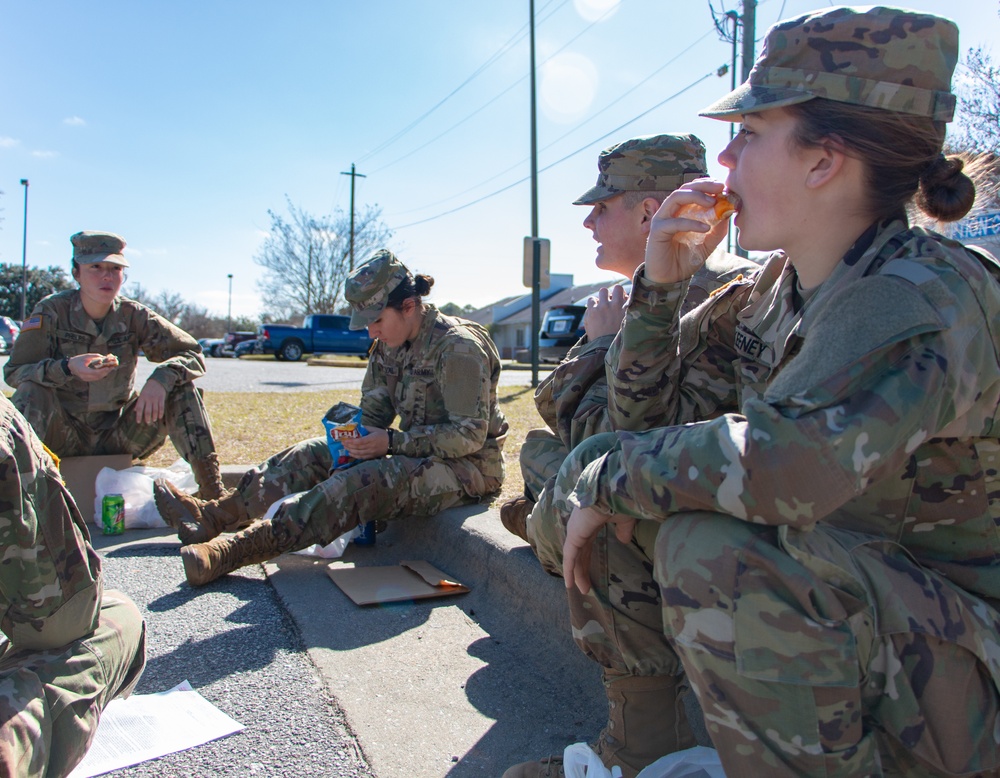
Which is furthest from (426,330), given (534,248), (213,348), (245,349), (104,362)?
(213,348)

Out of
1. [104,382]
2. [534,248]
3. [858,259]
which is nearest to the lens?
[858,259]

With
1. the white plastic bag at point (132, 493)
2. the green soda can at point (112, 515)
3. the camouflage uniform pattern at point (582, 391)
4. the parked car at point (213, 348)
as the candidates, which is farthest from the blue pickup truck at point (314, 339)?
the camouflage uniform pattern at point (582, 391)

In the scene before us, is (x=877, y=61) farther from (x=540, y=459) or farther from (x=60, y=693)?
(x=60, y=693)

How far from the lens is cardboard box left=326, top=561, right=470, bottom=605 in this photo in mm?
3215

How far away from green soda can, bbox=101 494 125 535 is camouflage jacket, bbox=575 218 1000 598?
357cm

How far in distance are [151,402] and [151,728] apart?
296 centimetres

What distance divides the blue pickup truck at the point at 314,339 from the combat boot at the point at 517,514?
28955 mm

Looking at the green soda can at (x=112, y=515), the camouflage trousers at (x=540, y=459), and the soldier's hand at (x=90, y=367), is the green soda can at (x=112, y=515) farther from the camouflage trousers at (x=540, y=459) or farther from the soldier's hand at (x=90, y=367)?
the camouflage trousers at (x=540, y=459)

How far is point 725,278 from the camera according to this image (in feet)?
8.16

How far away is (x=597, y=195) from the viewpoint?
8.61ft

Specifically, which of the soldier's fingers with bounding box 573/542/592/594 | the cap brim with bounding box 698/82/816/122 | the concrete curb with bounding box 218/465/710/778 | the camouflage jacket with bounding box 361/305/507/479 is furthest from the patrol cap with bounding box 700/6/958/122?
the camouflage jacket with bounding box 361/305/507/479

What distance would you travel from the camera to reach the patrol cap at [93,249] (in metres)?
5.03

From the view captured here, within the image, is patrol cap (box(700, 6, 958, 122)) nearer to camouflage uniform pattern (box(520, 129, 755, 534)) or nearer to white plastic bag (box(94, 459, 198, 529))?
camouflage uniform pattern (box(520, 129, 755, 534))

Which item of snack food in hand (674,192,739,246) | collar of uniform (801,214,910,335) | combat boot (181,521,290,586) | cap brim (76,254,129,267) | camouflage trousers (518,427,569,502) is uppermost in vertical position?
cap brim (76,254,129,267)
